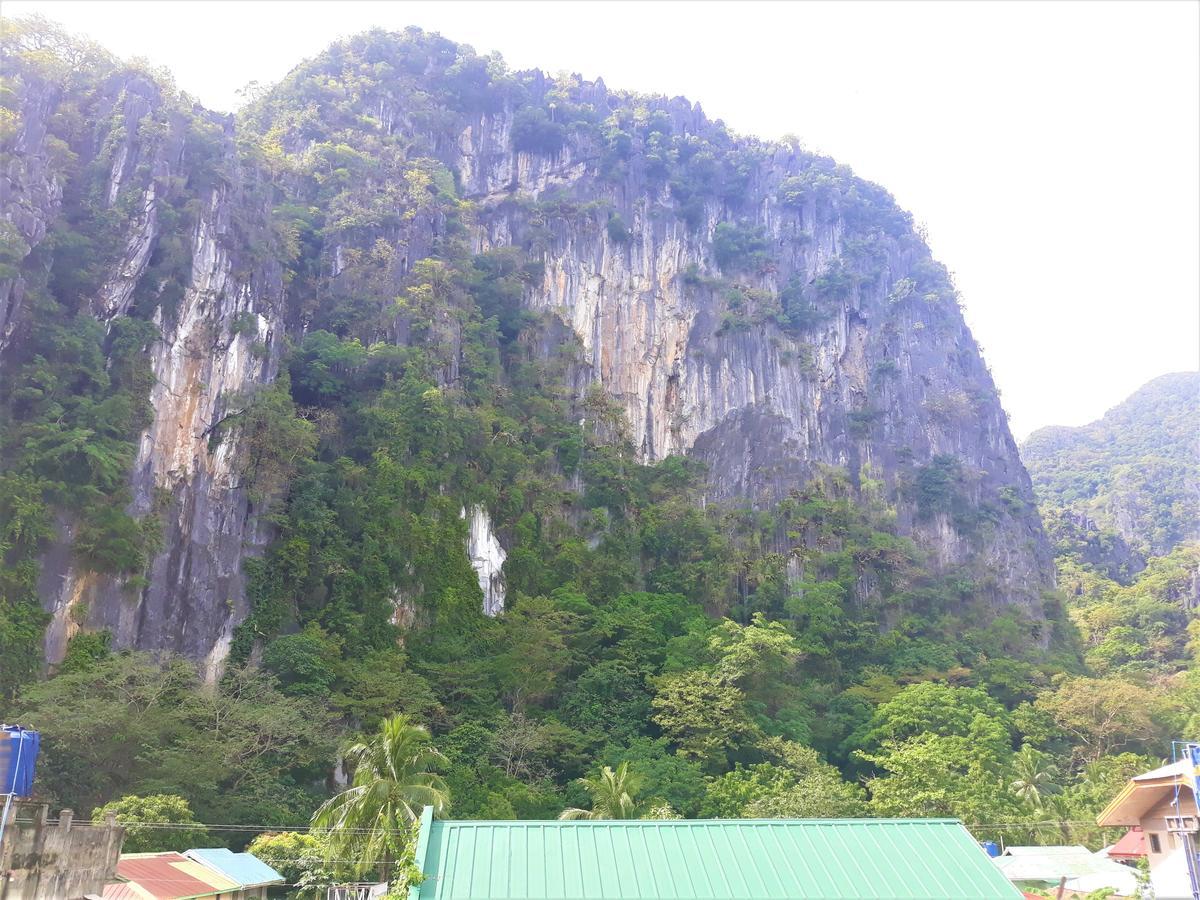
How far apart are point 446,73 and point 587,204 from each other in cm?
1099

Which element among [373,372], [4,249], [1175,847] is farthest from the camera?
[373,372]

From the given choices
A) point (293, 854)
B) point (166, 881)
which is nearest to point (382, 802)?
point (293, 854)

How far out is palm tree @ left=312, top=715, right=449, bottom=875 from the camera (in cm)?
1780

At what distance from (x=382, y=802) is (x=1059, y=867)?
51.0 feet

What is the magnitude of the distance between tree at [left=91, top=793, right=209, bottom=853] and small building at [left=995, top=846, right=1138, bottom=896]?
17409mm

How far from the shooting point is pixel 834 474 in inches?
1759

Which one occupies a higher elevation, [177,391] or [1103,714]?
[177,391]

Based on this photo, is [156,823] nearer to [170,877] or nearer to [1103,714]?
[170,877]

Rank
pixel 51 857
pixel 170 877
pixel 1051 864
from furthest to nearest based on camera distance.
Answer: pixel 1051 864 → pixel 170 877 → pixel 51 857

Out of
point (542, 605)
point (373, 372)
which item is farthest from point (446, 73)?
point (542, 605)

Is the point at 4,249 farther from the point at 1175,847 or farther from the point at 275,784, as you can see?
the point at 1175,847

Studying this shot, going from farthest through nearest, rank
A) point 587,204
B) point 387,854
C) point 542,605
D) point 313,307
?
point 587,204, point 313,307, point 542,605, point 387,854

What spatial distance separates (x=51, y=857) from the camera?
1166cm

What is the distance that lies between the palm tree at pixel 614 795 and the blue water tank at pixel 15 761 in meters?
11.9
